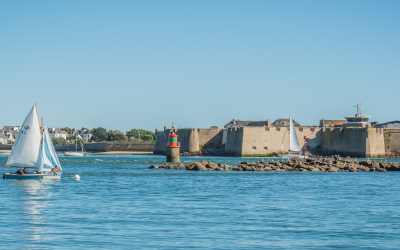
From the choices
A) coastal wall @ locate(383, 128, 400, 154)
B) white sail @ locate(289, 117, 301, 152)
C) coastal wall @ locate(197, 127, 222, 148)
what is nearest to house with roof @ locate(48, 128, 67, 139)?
coastal wall @ locate(197, 127, 222, 148)

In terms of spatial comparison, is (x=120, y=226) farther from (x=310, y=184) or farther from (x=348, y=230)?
(x=310, y=184)

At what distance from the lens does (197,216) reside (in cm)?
1574

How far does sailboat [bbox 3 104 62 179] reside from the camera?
84.7ft

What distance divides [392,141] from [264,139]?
1186 cm

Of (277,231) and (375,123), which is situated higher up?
(375,123)

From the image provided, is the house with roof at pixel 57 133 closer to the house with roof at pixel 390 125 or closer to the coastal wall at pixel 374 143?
the house with roof at pixel 390 125

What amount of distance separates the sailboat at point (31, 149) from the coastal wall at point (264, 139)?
38.4 metres

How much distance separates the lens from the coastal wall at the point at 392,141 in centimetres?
6372

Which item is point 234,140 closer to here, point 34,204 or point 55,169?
point 55,169

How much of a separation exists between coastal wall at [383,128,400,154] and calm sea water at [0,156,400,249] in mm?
39906

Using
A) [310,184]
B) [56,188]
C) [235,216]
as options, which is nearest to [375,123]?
[310,184]

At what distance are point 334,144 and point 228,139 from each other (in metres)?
10.4

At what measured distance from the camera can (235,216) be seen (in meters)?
15.8

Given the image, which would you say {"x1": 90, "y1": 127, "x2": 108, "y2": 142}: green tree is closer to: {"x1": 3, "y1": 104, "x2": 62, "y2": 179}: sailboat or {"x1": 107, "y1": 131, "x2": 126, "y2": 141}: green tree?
{"x1": 107, "y1": 131, "x2": 126, "y2": 141}: green tree
